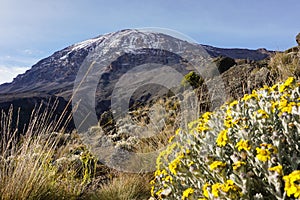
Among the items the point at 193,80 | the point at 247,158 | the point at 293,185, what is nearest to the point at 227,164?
the point at 247,158

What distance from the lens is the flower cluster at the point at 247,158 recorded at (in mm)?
1563

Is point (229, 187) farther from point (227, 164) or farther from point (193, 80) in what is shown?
point (193, 80)

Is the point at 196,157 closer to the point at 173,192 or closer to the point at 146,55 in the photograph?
the point at 173,192

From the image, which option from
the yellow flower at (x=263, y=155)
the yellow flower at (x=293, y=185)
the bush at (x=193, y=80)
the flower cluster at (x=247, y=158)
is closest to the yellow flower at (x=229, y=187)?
the flower cluster at (x=247, y=158)

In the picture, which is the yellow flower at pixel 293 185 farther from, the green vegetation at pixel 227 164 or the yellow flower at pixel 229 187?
the yellow flower at pixel 229 187

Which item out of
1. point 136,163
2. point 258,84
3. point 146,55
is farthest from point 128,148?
point 146,55

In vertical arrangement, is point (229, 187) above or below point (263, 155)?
below

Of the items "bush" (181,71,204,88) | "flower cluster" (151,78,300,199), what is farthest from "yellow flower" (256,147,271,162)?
"bush" (181,71,204,88)

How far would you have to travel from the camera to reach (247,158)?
1.82 m

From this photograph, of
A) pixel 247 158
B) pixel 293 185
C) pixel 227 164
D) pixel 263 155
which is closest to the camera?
pixel 293 185

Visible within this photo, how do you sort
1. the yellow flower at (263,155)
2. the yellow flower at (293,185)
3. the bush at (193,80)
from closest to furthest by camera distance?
1. the yellow flower at (293,185)
2. the yellow flower at (263,155)
3. the bush at (193,80)

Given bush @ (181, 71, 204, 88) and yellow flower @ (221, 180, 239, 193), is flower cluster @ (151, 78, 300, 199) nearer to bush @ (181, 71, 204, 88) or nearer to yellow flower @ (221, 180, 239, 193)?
yellow flower @ (221, 180, 239, 193)

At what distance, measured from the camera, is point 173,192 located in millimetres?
2406

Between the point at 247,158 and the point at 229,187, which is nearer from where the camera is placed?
the point at 229,187
